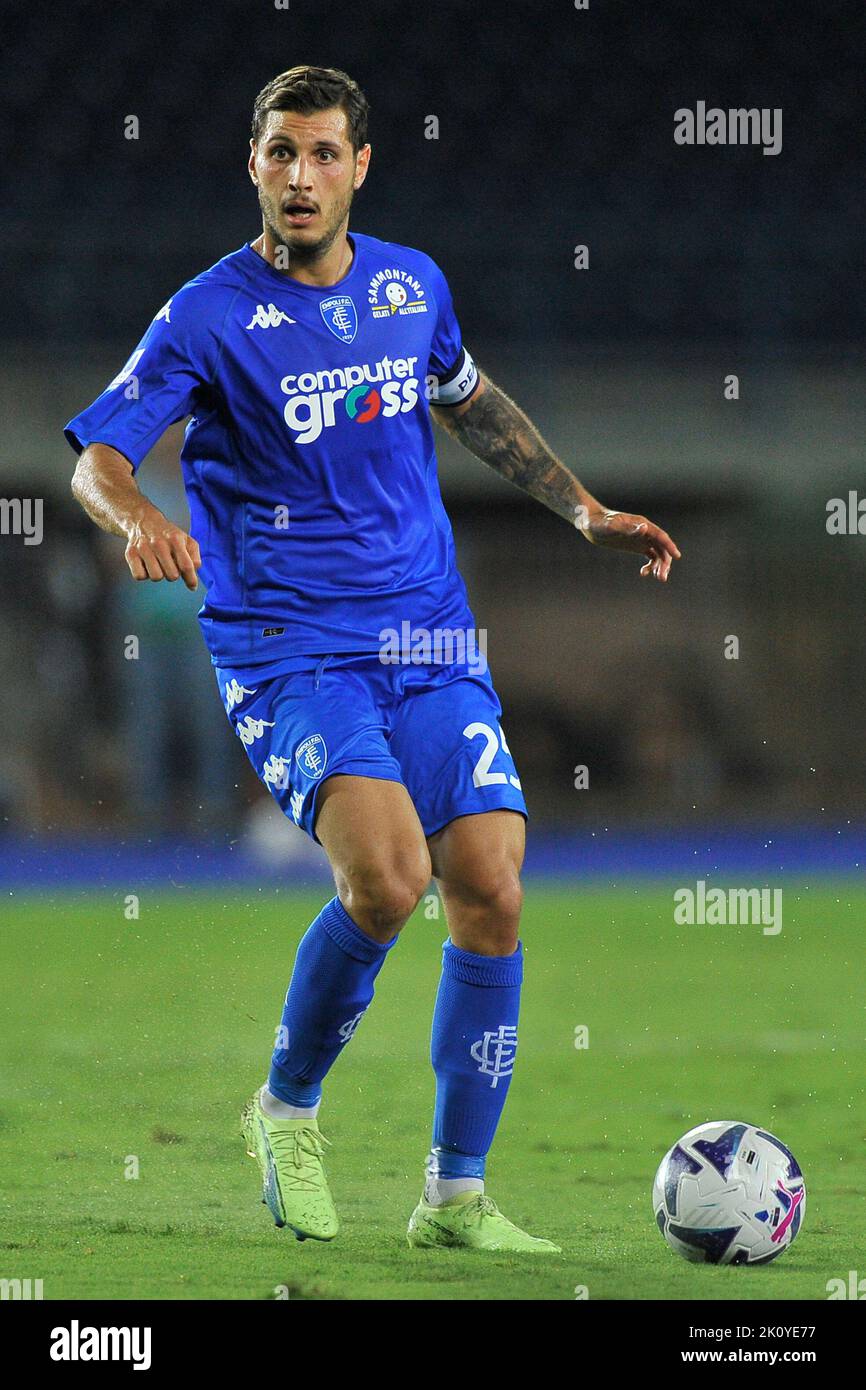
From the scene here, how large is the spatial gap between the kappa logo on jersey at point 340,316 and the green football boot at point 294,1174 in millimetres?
1551

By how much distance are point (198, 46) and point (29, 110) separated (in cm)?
131

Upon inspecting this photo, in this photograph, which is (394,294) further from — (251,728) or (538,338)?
(538,338)

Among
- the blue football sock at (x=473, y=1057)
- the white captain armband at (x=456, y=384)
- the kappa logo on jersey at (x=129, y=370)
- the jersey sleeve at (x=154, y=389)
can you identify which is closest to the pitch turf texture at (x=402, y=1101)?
the blue football sock at (x=473, y=1057)

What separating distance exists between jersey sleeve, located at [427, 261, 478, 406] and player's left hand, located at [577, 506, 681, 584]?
0.42 m

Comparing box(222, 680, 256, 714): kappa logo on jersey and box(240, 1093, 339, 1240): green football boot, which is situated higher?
box(222, 680, 256, 714): kappa logo on jersey

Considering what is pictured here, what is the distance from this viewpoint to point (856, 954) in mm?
8461

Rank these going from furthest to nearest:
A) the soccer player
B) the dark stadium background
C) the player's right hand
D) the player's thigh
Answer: the dark stadium background → the soccer player → the player's thigh → the player's right hand

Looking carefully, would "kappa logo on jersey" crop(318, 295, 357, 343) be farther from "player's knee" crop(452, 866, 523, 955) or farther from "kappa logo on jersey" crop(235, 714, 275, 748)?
"player's knee" crop(452, 866, 523, 955)

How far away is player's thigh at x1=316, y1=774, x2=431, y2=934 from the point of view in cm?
326

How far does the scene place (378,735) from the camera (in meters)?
3.44

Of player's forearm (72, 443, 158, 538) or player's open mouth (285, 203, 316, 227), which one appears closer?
player's forearm (72, 443, 158, 538)

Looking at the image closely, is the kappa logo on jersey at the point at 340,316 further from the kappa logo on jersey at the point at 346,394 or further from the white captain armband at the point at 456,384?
the white captain armband at the point at 456,384

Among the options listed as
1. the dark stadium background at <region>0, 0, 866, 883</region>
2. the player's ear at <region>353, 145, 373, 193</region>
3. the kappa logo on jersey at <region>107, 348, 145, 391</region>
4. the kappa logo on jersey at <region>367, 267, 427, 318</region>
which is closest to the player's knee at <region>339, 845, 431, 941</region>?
the kappa logo on jersey at <region>107, 348, 145, 391</region>

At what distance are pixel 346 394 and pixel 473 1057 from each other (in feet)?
4.39
